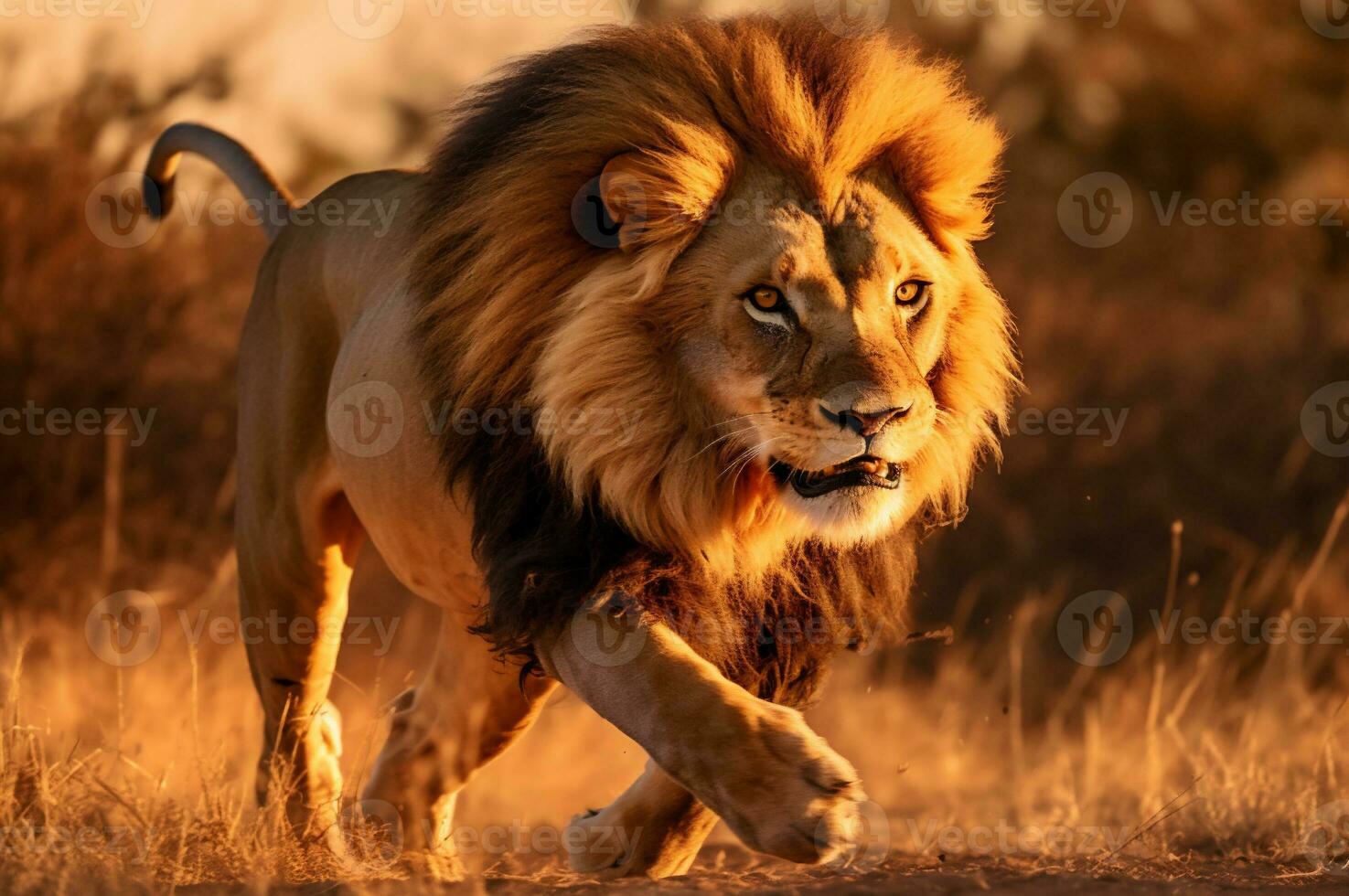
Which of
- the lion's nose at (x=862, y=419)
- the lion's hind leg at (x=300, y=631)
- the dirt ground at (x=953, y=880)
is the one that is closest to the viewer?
the lion's nose at (x=862, y=419)

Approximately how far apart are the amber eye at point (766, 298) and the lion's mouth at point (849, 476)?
1.09ft

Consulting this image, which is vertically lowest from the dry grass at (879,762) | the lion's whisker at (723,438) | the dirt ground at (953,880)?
the dry grass at (879,762)

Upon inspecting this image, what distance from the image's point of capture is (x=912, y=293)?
395 cm

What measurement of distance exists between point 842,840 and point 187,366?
6554 millimetres

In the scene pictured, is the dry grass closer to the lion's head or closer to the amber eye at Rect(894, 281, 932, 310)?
the lion's head

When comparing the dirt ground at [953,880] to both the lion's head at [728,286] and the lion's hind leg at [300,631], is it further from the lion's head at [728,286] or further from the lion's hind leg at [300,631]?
the lion's hind leg at [300,631]

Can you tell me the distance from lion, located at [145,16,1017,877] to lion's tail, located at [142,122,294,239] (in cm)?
131

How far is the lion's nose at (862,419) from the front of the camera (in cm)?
359

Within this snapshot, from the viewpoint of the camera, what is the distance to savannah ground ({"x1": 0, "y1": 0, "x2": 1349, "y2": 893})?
4.66 m

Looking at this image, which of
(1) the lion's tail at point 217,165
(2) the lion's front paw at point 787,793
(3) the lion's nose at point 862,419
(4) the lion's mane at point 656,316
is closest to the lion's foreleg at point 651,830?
(4) the lion's mane at point 656,316

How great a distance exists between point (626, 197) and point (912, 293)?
639 mm

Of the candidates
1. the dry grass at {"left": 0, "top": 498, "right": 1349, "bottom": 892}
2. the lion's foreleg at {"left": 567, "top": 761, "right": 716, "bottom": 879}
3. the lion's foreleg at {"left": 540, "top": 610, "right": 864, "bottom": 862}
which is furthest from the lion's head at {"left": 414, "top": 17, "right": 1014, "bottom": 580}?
the dry grass at {"left": 0, "top": 498, "right": 1349, "bottom": 892}

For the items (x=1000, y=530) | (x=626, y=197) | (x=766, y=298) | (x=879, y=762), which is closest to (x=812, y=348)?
(x=766, y=298)

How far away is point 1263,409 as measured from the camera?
47.1ft
